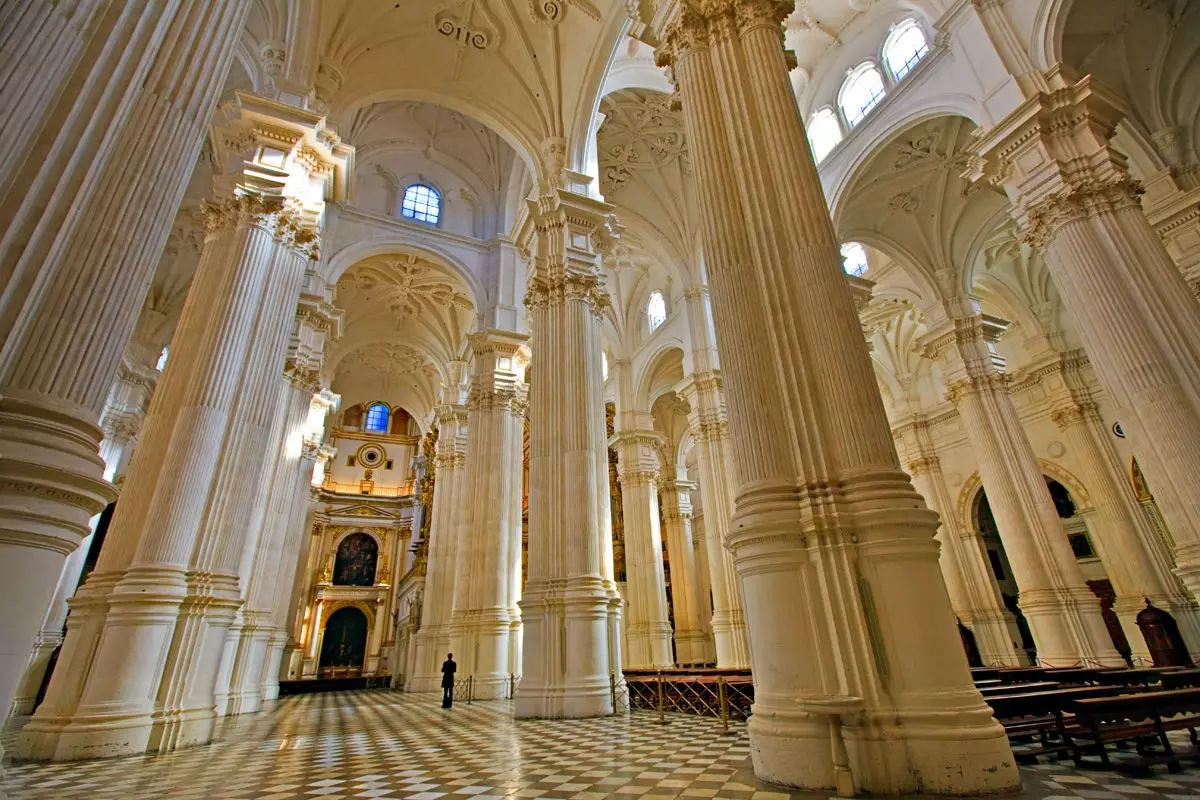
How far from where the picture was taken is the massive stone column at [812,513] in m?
3.53

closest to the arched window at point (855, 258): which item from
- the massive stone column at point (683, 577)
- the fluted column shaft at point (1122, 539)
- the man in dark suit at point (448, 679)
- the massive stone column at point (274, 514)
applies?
the fluted column shaft at point (1122, 539)

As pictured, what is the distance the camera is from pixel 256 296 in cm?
795

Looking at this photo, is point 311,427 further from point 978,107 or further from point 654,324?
point 978,107

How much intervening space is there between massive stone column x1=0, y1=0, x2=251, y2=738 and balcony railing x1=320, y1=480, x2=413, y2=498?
30.8 meters

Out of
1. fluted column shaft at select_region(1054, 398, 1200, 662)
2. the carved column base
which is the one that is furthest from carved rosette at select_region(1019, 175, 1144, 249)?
the carved column base

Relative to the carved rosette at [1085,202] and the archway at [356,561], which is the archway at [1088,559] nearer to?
the carved rosette at [1085,202]

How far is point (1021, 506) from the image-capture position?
1255 centimetres

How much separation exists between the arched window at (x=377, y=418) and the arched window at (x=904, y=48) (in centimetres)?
2942

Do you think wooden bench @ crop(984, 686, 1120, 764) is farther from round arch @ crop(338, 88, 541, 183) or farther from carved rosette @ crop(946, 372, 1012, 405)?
round arch @ crop(338, 88, 541, 183)

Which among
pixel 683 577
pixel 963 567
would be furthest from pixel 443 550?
pixel 963 567

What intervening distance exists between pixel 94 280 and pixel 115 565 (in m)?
4.86

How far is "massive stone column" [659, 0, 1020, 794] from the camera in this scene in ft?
11.6

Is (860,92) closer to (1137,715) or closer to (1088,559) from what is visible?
(1137,715)

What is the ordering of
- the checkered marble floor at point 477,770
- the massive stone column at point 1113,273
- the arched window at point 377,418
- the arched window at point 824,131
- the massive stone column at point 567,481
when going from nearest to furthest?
the checkered marble floor at point 477,770 → the massive stone column at point 1113,273 → the massive stone column at point 567,481 → the arched window at point 824,131 → the arched window at point 377,418
